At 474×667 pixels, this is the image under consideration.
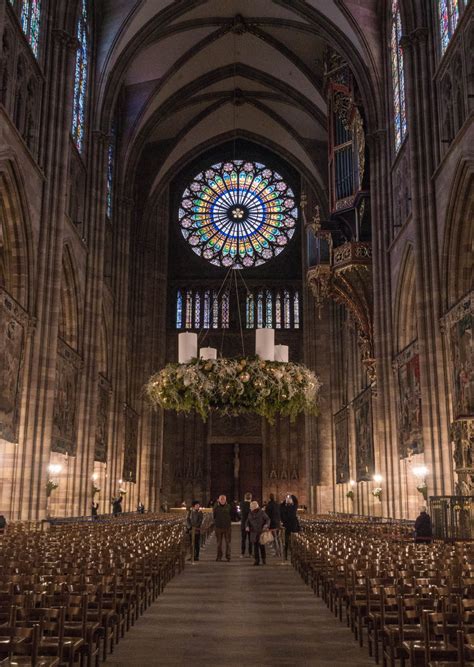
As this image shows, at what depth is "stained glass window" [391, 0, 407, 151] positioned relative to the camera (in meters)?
26.3

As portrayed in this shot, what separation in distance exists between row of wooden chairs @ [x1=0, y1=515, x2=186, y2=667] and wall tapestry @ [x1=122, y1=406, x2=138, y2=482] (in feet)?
78.8

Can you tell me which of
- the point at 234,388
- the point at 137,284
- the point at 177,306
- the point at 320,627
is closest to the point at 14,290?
the point at 234,388

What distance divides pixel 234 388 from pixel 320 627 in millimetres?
5065

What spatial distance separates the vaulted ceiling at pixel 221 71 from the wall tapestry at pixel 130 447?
12659 mm

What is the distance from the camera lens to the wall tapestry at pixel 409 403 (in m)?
22.9

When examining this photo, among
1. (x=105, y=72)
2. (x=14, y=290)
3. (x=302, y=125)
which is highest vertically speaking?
(x=302, y=125)

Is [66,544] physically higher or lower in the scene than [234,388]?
lower

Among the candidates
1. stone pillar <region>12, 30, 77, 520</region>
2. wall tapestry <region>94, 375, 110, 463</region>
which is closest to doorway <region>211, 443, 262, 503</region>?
wall tapestry <region>94, 375, 110, 463</region>

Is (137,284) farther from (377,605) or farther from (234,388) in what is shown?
(377,605)

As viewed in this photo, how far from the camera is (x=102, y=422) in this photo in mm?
31969

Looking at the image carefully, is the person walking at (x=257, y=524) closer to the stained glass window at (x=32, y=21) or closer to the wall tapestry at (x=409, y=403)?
the wall tapestry at (x=409, y=403)

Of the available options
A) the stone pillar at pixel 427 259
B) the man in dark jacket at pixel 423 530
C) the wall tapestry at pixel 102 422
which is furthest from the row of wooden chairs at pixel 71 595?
the wall tapestry at pixel 102 422

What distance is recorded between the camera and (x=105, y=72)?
3027 centimetres

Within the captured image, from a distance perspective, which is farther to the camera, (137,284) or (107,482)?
(137,284)
